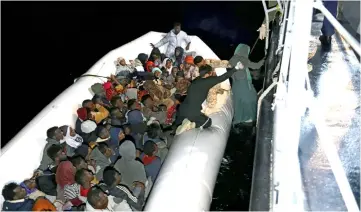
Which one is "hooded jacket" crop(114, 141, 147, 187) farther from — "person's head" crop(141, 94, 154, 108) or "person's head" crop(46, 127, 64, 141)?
"person's head" crop(141, 94, 154, 108)

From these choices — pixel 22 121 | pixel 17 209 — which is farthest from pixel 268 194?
pixel 22 121

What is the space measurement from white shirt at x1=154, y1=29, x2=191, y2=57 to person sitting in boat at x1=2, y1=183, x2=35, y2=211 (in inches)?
112

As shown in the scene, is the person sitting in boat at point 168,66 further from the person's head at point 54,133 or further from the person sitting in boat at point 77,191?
the person sitting in boat at point 77,191

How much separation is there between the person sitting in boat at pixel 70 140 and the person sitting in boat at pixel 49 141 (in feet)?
0.18

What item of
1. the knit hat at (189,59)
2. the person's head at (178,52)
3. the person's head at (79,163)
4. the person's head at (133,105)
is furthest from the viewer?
the person's head at (178,52)

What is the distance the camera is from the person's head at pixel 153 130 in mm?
3513

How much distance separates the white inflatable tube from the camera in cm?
292

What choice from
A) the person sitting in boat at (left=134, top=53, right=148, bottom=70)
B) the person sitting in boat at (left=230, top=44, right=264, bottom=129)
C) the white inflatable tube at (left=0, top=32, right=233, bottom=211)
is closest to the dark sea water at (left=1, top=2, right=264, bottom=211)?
the person sitting in boat at (left=230, top=44, right=264, bottom=129)

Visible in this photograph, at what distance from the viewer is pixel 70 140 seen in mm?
3387

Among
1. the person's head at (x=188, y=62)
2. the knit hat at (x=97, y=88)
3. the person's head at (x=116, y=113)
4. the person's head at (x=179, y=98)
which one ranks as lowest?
the person's head at (x=179, y=98)

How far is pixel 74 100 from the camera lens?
13.0ft

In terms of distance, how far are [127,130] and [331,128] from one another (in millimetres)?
1669

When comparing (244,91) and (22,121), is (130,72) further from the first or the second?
(22,121)

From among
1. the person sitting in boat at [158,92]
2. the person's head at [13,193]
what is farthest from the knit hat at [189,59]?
the person's head at [13,193]
